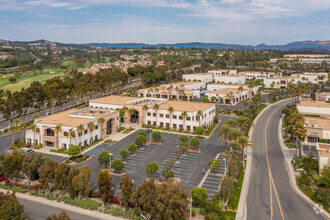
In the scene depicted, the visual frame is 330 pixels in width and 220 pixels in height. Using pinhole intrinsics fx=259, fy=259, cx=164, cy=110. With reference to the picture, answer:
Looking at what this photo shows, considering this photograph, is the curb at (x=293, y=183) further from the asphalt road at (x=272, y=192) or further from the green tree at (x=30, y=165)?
the green tree at (x=30, y=165)

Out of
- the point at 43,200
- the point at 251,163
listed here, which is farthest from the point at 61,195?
the point at 251,163

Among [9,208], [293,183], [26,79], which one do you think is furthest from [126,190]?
[26,79]

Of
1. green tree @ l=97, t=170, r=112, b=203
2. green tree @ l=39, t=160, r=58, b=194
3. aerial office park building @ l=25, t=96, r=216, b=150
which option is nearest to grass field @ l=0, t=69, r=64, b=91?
aerial office park building @ l=25, t=96, r=216, b=150

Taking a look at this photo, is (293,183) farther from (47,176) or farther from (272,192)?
(47,176)

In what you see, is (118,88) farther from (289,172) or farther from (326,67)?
(326,67)

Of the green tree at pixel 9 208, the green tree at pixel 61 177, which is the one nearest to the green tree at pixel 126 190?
the green tree at pixel 61 177

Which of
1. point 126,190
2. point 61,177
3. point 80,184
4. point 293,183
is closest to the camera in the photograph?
point 126,190
